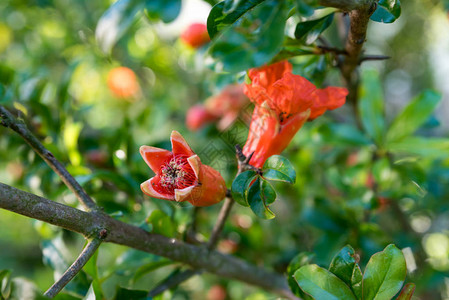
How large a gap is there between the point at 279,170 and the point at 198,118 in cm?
98

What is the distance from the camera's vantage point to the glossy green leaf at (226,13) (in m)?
0.45

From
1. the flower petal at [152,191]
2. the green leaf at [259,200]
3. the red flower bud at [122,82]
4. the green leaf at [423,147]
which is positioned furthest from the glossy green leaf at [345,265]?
the red flower bud at [122,82]

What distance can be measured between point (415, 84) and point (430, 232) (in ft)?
4.44

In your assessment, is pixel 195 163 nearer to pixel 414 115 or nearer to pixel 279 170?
pixel 279 170

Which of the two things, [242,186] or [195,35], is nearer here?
[242,186]

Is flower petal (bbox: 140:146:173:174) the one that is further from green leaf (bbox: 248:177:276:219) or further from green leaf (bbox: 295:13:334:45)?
green leaf (bbox: 295:13:334:45)

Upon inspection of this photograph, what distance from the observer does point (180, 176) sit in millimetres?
511

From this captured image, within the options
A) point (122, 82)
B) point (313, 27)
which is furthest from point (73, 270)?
point (122, 82)

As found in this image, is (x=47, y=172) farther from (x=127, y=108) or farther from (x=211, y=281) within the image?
(x=127, y=108)

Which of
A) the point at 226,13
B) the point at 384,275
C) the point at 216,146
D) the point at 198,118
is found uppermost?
the point at 226,13

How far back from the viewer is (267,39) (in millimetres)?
423

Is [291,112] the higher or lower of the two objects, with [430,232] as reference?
higher

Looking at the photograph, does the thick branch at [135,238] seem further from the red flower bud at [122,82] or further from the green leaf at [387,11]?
the red flower bud at [122,82]

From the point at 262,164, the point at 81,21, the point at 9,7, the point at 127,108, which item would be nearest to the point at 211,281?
the point at 127,108
